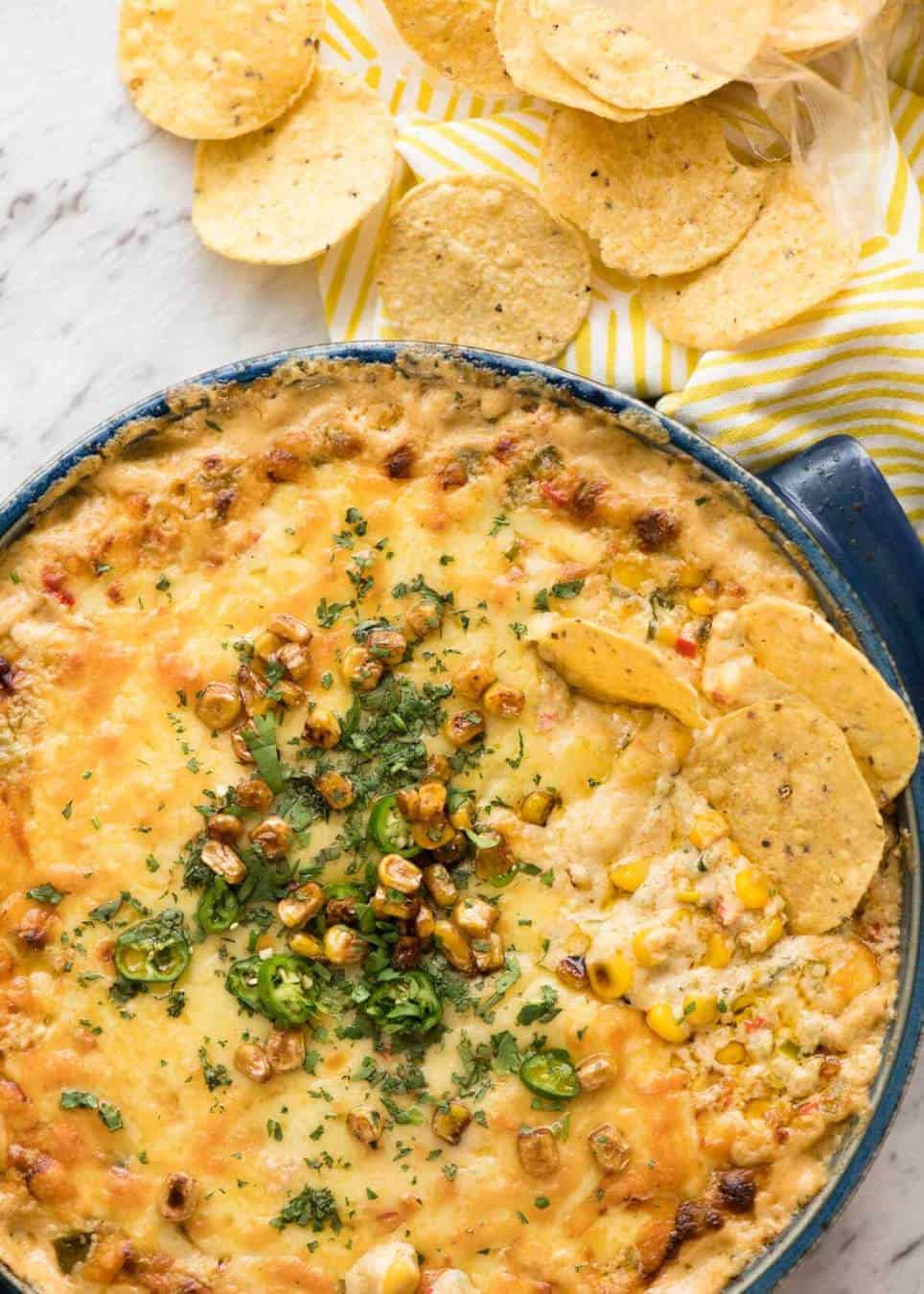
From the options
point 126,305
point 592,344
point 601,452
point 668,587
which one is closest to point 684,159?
point 592,344

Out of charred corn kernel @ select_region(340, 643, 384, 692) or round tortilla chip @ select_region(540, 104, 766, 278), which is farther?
round tortilla chip @ select_region(540, 104, 766, 278)

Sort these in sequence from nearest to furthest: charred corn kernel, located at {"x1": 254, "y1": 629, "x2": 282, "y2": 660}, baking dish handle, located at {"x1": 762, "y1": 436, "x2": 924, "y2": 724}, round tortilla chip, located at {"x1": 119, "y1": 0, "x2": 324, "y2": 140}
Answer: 1. charred corn kernel, located at {"x1": 254, "y1": 629, "x2": 282, "y2": 660}
2. baking dish handle, located at {"x1": 762, "y1": 436, "x2": 924, "y2": 724}
3. round tortilla chip, located at {"x1": 119, "y1": 0, "x2": 324, "y2": 140}

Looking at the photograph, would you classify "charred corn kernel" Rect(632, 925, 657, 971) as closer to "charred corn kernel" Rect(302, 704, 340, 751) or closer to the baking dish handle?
"charred corn kernel" Rect(302, 704, 340, 751)

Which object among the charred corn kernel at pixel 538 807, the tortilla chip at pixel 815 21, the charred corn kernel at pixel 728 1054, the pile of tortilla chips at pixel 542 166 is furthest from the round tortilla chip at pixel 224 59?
the charred corn kernel at pixel 728 1054

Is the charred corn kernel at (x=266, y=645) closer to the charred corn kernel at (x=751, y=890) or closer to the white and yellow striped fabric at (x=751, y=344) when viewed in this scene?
the white and yellow striped fabric at (x=751, y=344)

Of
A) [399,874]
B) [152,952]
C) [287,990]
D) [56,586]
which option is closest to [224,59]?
[56,586]

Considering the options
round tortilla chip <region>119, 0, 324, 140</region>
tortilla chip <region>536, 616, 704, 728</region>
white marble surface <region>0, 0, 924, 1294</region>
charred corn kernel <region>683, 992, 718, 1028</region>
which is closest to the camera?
tortilla chip <region>536, 616, 704, 728</region>

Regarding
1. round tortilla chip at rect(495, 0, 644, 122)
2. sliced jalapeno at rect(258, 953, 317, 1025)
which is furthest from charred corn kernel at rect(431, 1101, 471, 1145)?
round tortilla chip at rect(495, 0, 644, 122)
